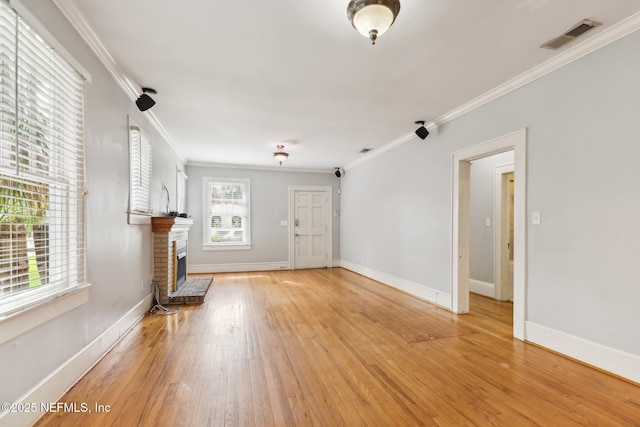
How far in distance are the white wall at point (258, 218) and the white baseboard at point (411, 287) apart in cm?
227

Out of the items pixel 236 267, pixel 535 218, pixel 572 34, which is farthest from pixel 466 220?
pixel 236 267

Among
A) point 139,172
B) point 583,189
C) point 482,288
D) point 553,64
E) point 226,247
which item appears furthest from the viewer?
point 226,247

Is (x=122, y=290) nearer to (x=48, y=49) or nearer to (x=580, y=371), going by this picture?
(x=48, y=49)

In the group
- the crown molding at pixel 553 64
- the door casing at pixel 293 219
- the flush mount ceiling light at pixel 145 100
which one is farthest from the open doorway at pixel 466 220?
the door casing at pixel 293 219

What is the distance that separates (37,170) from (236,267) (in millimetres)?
5577

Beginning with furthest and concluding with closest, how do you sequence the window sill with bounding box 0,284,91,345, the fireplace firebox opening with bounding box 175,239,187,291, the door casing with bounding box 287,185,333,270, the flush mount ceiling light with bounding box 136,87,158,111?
1. the door casing with bounding box 287,185,333,270
2. the fireplace firebox opening with bounding box 175,239,187,291
3. the flush mount ceiling light with bounding box 136,87,158,111
4. the window sill with bounding box 0,284,91,345

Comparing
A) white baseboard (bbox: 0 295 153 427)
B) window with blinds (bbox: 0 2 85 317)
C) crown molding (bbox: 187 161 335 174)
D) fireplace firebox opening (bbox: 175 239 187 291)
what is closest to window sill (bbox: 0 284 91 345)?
window with blinds (bbox: 0 2 85 317)

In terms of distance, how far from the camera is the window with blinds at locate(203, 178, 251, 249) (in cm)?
701

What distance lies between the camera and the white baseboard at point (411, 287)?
4081mm

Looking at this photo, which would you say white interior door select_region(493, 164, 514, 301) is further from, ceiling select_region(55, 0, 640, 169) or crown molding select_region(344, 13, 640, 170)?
ceiling select_region(55, 0, 640, 169)

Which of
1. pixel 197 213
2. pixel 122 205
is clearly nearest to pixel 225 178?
pixel 197 213

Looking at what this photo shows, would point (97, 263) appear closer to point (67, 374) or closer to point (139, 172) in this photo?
point (67, 374)

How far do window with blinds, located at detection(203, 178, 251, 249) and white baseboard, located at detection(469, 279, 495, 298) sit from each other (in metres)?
4.94

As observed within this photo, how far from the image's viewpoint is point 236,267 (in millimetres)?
7113
